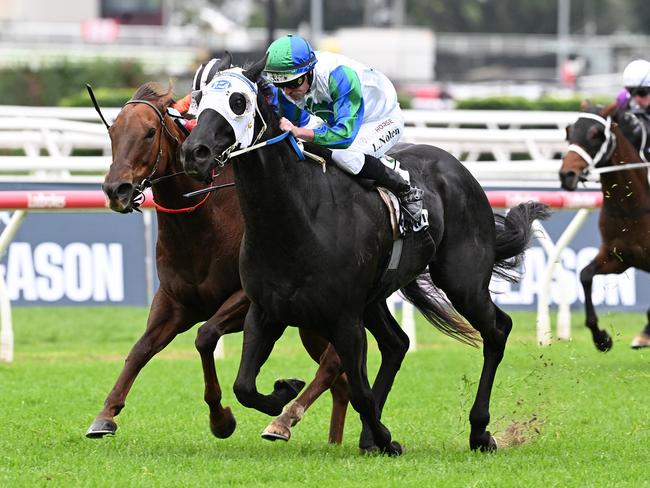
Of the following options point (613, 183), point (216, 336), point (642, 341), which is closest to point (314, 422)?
point (216, 336)

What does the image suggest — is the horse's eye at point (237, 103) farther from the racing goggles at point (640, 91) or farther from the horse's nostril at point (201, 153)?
the racing goggles at point (640, 91)

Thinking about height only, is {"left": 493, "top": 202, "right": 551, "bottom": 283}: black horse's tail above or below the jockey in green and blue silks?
below

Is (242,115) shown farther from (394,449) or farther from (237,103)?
(394,449)

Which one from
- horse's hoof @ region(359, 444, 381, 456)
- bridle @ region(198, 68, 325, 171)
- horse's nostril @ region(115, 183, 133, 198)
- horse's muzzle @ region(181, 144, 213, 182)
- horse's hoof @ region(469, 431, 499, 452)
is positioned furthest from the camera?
horse's hoof @ region(469, 431, 499, 452)

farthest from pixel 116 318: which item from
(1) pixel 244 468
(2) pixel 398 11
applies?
(2) pixel 398 11

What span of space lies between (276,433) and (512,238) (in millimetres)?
1785

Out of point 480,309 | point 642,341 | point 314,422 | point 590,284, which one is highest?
point 480,309

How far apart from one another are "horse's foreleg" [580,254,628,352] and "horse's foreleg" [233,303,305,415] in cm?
364

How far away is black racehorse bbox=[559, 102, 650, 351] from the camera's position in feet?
28.7

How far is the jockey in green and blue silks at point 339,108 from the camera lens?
5.34 meters

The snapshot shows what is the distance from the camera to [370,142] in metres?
5.89

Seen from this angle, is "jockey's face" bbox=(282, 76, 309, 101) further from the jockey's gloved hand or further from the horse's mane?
the jockey's gloved hand

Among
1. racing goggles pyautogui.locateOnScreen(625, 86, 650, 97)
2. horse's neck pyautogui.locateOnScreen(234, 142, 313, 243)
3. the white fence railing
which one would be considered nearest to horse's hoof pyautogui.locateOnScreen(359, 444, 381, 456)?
horse's neck pyautogui.locateOnScreen(234, 142, 313, 243)

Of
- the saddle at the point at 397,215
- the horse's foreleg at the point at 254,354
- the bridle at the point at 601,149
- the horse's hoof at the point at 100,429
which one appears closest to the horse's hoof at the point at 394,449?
the horse's foreleg at the point at 254,354
